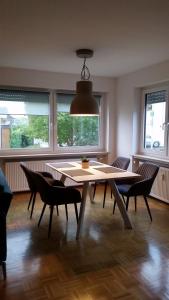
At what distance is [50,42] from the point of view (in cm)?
325

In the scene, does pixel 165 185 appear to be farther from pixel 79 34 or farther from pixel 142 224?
pixel 79 34

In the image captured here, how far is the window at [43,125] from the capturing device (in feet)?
16.3

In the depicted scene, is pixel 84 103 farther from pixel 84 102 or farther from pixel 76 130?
pixel 76 130

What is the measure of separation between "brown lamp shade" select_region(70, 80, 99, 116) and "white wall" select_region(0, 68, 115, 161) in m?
1.73

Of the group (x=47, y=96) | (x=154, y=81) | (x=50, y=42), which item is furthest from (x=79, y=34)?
(x=47, y=96)

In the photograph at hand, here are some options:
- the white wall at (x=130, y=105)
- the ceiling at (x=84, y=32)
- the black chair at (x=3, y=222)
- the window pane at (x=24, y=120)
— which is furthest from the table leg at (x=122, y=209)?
the window pane at (x=24, y=120)

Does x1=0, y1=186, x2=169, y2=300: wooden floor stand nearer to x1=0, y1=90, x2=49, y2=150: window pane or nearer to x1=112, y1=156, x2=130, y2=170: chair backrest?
x1=112, y1=156, x2=130, y2=170: chair backrest

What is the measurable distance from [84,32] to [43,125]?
8.66ft

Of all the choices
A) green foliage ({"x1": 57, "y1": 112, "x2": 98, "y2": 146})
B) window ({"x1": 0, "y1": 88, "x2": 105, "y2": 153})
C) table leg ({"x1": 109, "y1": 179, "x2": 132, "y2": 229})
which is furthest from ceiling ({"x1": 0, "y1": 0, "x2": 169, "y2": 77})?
table leg ({"x1": 109, "y1": 179, "x2": 132, "y2": 229})

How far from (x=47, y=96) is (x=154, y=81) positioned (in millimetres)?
2089

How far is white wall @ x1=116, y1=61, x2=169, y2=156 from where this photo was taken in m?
4.65

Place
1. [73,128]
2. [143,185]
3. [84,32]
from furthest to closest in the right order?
[73,128], [143,185], [84,32]

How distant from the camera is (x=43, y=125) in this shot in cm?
527

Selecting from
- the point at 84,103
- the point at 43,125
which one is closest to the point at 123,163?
the point at 84,103
